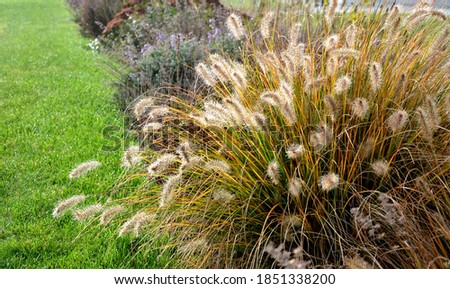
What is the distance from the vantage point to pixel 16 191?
14.6 feet

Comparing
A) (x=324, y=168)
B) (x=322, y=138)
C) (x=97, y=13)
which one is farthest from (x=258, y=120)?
(x=97, y=13)

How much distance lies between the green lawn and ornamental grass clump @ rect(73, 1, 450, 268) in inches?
25.3

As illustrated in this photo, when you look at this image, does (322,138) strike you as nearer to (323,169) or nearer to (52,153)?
(323,169)

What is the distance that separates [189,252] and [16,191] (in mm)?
2088

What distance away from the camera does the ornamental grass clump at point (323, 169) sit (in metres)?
2.75

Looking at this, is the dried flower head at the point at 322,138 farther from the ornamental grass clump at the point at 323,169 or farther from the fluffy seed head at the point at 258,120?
the fluffy seed head at the point at 258,120

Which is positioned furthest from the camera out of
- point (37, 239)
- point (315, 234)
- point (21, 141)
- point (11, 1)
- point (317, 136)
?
point (11, 1)

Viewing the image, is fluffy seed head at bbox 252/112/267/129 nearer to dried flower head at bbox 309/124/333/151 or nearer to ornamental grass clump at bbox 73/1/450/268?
ornamental grass clump at bbox 73/1/450/268

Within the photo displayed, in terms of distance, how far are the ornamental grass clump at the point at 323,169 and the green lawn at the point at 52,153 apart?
2.11ft

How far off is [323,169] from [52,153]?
10.0 ft

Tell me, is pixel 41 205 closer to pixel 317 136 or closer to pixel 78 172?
pixel 78 172

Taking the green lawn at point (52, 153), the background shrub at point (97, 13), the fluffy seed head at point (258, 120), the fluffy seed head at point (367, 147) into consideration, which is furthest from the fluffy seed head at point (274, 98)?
the background shrub at point (97, 13)

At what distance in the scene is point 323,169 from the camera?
3.03 meters

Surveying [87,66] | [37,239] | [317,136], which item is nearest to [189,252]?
[317,136]
